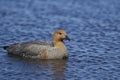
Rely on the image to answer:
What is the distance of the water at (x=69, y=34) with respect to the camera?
52.1ft

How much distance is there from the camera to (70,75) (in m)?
15.5

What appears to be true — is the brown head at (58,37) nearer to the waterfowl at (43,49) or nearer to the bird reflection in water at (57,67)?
the waterfowl at (43,49)

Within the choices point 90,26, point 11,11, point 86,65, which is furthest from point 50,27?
point 86,65

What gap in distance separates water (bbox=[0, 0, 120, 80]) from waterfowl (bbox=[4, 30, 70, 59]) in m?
0.29

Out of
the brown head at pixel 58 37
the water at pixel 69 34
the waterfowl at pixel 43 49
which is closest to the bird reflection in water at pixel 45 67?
the water at pixel 69 34

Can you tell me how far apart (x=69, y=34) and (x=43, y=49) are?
14.1 feet

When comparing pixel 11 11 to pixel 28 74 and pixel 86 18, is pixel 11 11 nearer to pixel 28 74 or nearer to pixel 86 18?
pixel 86 18

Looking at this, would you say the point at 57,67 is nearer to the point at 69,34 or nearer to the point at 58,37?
the point at 58,37

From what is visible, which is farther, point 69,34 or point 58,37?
point 69,34

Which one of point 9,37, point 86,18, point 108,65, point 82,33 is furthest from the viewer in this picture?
point 86,18

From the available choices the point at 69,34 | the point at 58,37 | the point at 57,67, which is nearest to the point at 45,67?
the point at 57,67

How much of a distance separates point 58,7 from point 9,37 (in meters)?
9.06

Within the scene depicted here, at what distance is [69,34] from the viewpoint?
72.0 ft

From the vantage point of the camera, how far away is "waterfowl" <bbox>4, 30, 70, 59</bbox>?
58.4ft
